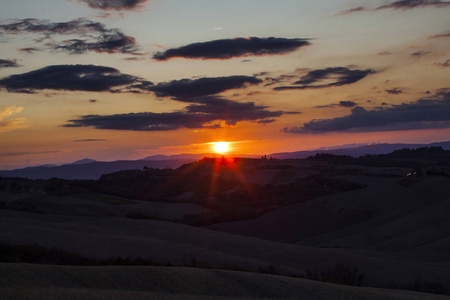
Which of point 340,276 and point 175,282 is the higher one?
point 175,282

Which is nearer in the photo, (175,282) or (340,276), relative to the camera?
(175,282)

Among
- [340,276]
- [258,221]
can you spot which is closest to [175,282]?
[340,276]

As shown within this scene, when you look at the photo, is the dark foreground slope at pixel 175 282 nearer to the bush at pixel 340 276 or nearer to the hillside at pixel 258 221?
the hillside at pixel 258 221

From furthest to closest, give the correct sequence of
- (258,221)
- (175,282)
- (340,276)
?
(258,221) < (340,276) < (175,282)

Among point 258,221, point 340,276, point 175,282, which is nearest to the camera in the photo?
Answer: point 175,282

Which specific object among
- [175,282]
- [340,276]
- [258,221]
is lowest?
[258,221]

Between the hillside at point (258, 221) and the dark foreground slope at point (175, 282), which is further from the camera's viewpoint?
the hillside at point (258, 221)

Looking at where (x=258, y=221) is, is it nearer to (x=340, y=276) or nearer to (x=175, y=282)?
(x=340, y=276)

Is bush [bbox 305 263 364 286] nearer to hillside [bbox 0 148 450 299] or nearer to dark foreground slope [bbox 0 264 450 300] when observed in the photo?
hillside [bbox 0 148 450 299]

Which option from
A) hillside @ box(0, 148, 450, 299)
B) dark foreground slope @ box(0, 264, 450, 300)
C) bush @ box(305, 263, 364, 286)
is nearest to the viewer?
dark foreground slope @ box(0, 264, 450, 300)

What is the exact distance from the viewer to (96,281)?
1377 centimetres

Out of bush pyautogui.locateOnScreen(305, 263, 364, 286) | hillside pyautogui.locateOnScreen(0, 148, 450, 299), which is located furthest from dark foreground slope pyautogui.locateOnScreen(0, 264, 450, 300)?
bush pyautogui.locateOnScreen(305, 263, 364, 286)

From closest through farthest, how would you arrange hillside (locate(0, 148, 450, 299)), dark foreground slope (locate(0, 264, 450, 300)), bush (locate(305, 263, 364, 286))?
1. dark foreground slope (locate(0, 264, 450, 300))
2. bush (locate(305, 263, 364, 286))
3. hillside (locate(0, 148, 450, 299))

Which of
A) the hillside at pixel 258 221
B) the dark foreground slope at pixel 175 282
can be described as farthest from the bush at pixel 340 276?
the dark foreground slope at pixel 175 282
